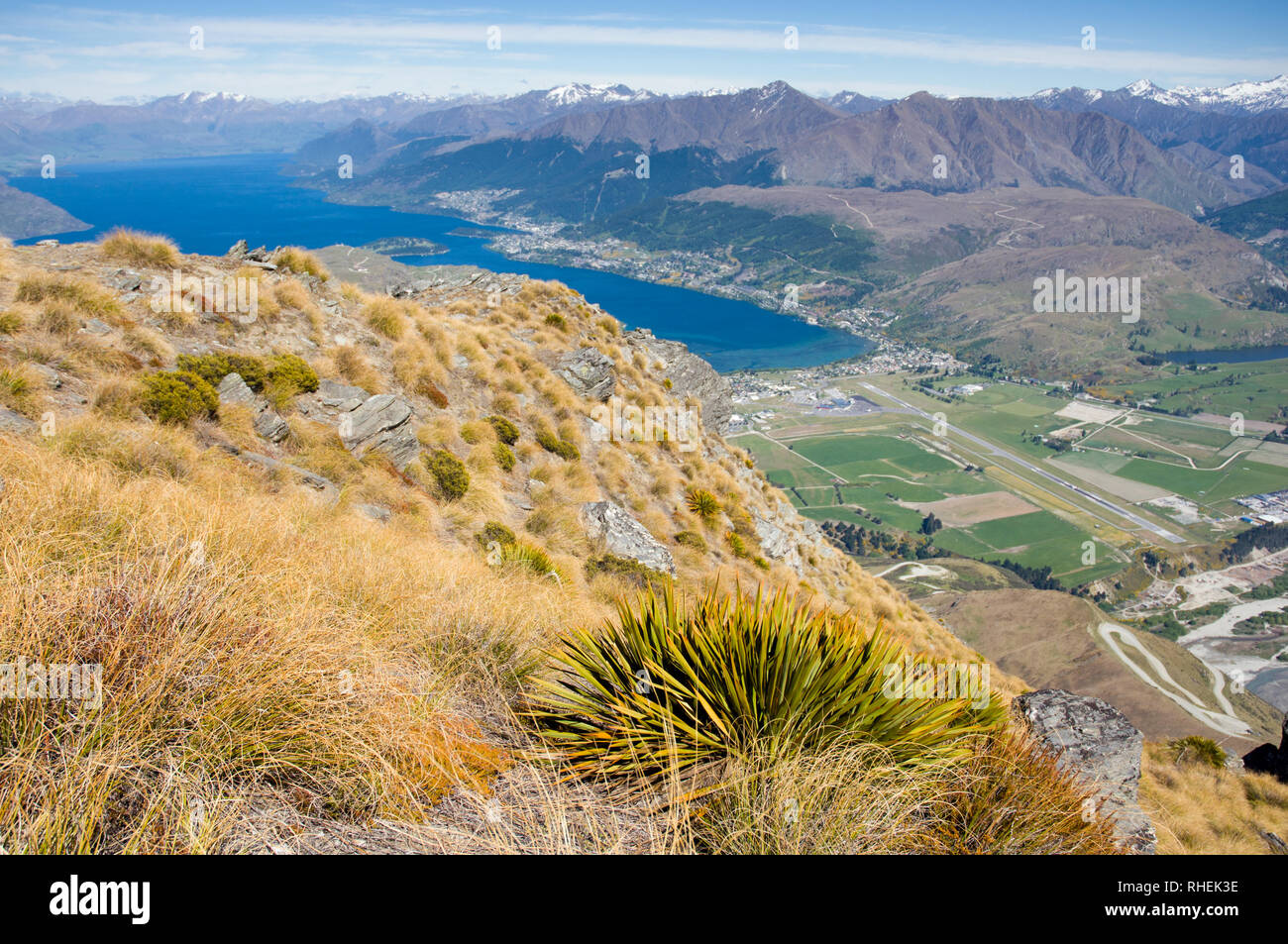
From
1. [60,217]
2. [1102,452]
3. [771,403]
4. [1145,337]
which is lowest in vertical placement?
[1102,452]

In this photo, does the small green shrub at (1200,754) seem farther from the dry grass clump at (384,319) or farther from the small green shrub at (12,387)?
the small green shrub at (12,387)

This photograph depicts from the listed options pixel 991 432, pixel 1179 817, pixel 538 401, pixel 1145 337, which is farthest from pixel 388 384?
pixel 1145 337

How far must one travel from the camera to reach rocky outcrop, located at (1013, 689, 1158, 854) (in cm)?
618

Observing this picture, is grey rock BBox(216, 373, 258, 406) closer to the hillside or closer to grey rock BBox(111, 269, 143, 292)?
the hillside

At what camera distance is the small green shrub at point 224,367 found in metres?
10.6

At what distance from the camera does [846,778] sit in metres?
3.72

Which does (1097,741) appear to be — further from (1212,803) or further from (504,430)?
(504,430)

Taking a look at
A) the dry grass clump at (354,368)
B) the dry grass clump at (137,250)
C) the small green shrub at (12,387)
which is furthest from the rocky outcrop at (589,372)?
the small green shrub at (12,387)

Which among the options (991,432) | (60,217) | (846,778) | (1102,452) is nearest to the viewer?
(846,778)

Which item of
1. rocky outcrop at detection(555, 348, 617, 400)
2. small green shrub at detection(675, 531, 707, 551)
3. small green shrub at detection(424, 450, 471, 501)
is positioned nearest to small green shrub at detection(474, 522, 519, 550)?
small green shrub at detection(424, 450, 471, 501)

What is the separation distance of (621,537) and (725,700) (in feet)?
28.1

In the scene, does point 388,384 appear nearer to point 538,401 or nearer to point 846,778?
point 538,401
